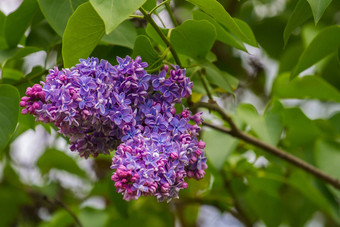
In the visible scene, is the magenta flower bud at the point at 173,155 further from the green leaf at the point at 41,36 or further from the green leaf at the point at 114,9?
the green leaf at the point at 41,36

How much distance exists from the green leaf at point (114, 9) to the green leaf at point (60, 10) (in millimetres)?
245

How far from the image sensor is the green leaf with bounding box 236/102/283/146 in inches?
50.4

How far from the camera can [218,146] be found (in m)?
1.32

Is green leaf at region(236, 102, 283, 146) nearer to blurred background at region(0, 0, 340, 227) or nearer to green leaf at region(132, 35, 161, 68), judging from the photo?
blurred background at region(0, 0, 340, 227)

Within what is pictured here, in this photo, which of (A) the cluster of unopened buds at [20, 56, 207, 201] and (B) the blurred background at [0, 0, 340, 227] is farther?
(B) the blurred background at [0, 0, 340, 227]

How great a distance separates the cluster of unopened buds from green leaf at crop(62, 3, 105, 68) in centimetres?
6

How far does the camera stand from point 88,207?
67.2 inches

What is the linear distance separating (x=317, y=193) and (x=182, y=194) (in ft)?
1.65

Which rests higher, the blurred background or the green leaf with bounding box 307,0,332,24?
the green leaf with bounding box 307,0,332,24

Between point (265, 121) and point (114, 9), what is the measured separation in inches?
28.9

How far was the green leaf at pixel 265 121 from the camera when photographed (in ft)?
4.20

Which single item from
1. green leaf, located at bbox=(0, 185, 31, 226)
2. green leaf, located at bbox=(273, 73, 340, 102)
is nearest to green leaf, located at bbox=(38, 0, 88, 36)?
green leaf, located at bbox=(273, 73, 340, 102)

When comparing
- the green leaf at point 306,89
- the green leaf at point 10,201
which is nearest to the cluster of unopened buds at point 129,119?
the green leaf at point 306,89

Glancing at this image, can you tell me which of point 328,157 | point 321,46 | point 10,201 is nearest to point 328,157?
point 328,157
